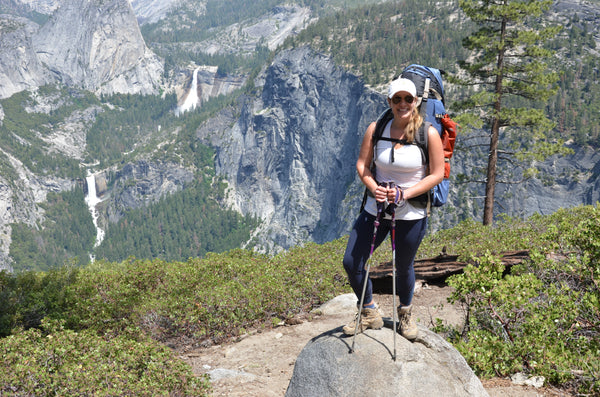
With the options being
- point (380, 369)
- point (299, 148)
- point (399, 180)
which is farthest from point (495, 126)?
point (299, 148)

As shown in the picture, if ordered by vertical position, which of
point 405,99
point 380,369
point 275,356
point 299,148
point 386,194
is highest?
point 405,99

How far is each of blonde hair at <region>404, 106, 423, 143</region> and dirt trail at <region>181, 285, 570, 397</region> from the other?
10.5 ft

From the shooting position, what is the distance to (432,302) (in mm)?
10008

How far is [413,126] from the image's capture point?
4.09 meters

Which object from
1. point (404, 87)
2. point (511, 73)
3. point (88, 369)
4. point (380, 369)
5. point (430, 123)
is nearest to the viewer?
point (404, 87)

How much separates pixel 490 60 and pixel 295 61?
157 m

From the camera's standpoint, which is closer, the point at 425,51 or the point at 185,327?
the point at 185,327

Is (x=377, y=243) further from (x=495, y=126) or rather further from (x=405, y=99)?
(x=495, y=126)

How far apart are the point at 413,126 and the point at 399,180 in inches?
21.4

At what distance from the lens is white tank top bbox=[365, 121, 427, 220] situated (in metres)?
4.13

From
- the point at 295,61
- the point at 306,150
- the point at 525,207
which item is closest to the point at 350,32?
the point at 295,61

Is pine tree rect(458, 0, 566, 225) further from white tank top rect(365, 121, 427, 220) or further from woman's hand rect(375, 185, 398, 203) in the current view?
woman's hand rect(375, 185, 398, 203)

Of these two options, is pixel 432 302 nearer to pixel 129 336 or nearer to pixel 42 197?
pixel 129 336

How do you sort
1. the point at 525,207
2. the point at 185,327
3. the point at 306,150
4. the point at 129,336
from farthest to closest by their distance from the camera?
the point at 306,150, the point at 525,207, the point at 185,327, the point at 129,336
